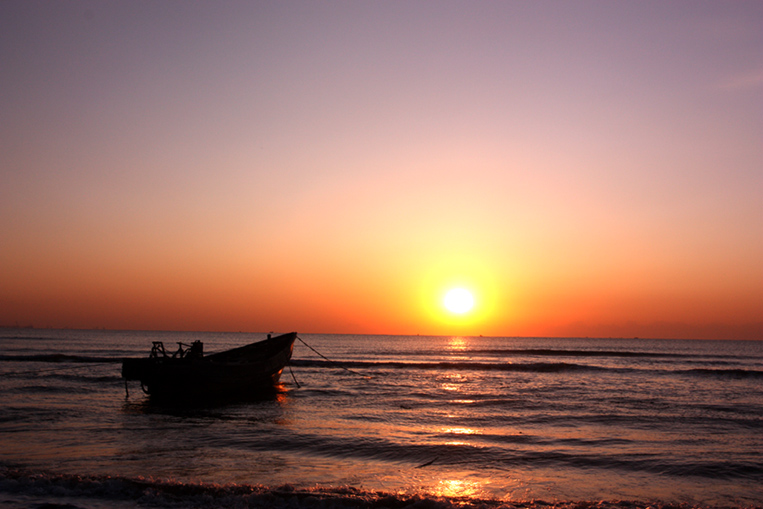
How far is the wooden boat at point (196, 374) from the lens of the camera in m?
20.9

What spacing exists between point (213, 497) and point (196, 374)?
1386 cm

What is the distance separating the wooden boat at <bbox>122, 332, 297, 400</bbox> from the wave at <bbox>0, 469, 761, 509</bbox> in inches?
472

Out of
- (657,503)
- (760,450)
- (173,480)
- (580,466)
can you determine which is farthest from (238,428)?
(760,450)

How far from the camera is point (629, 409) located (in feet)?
67.2

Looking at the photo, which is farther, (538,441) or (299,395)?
(299,395)

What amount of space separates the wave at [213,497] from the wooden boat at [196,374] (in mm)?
11987

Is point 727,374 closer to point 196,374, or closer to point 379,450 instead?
point 379,450

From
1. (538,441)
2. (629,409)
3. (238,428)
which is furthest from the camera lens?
(629,409)

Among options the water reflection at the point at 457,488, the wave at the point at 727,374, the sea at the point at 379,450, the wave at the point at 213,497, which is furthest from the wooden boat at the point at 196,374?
the wave at the point at 727,374

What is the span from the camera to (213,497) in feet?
27.8

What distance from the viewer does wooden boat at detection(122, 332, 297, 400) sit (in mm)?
20906

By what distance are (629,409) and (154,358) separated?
20051mm

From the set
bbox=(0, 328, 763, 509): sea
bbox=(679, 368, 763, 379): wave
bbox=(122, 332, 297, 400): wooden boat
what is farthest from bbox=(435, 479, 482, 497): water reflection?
bbox=(679, 368, 763, 379): wave

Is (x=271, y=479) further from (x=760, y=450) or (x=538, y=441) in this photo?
(x=760, y=450)
